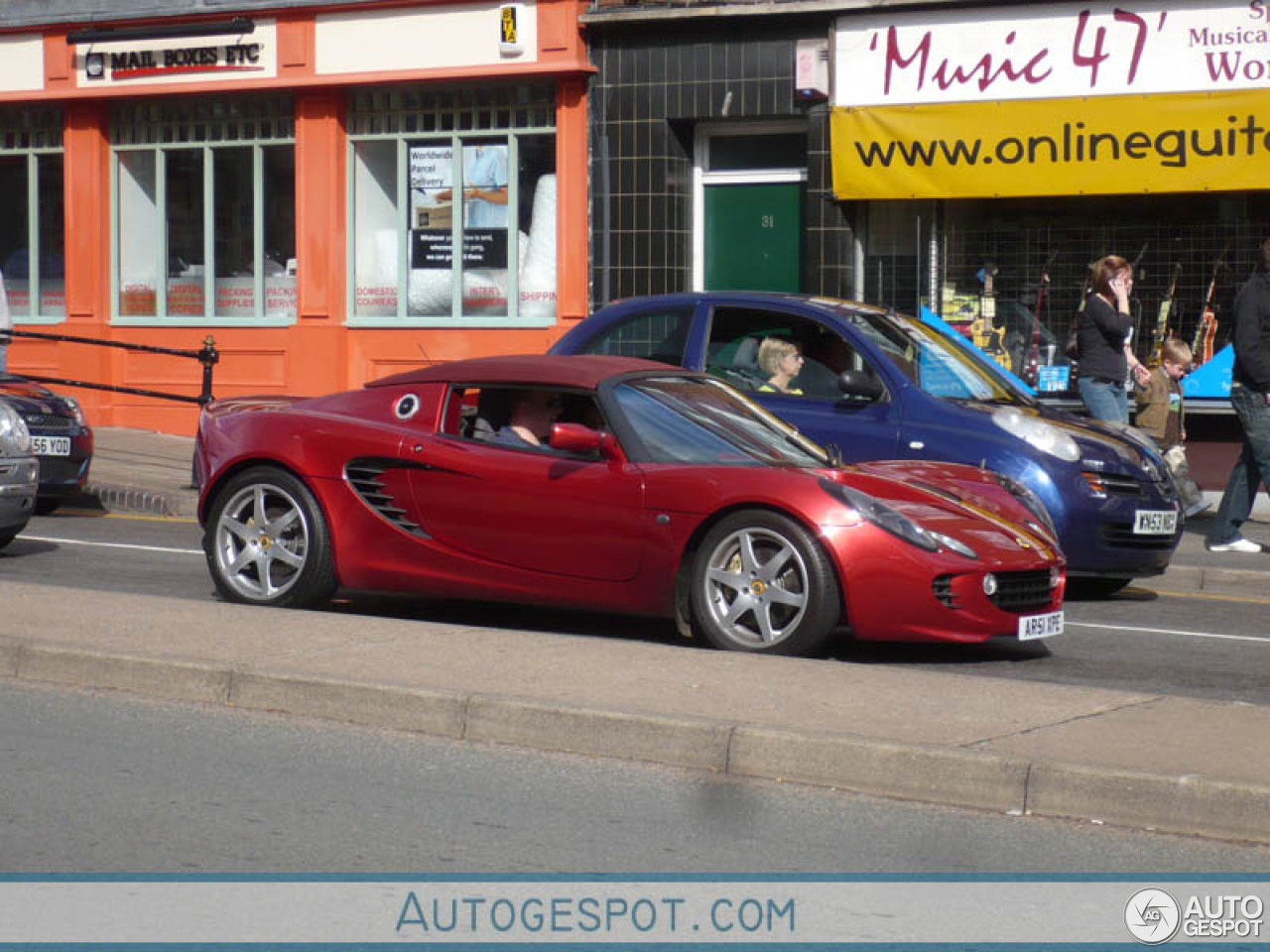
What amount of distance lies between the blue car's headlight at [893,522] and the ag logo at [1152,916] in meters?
3.18

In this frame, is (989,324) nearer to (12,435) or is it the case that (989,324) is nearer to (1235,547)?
(1235,547)

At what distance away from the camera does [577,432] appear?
8.92m

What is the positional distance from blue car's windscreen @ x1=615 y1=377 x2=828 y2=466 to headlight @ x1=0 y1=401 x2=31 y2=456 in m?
4.65

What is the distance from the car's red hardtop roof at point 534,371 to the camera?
9.41 m

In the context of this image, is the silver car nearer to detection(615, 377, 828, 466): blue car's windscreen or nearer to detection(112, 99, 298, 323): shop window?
detection(615, 377, 828, 466): blue car's windscreen

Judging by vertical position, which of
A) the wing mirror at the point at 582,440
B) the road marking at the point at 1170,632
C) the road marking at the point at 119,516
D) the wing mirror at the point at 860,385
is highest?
the wing mirror at the point at 860,385

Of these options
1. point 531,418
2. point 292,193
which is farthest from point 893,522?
point 292,193

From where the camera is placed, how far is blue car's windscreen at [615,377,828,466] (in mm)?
9062

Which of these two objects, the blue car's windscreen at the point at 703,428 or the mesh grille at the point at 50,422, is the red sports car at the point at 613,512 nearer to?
the blue car's windscreen at the point at 703,428

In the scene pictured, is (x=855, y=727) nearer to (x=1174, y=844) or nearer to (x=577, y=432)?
(x=1174, y=844)

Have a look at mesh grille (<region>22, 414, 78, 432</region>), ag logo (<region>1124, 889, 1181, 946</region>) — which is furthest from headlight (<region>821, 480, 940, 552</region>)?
mesh grille (<region>22, 414, 78, 432</region>)

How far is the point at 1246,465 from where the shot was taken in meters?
13.6

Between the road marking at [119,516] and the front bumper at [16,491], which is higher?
the front bumper at [16,491]

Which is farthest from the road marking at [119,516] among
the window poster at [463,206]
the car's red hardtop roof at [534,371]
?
the car's red hardtop roof at [534,371]
